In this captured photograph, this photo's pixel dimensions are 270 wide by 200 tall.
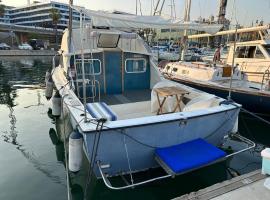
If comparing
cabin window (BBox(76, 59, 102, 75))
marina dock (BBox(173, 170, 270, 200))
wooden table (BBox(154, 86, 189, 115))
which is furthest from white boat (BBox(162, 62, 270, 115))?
marina dock (BBox(173, 170, 270, 200))

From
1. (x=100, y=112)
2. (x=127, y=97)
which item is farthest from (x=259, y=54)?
(x=100, y=112)

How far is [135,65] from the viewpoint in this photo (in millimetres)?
8758

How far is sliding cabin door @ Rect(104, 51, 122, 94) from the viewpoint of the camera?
27.3 ft

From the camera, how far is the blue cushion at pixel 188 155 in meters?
4.71

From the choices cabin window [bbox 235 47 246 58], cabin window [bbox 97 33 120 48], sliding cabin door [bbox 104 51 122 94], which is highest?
cabin window [bbox 97 33 120 48]

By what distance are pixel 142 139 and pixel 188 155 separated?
0.98 meters

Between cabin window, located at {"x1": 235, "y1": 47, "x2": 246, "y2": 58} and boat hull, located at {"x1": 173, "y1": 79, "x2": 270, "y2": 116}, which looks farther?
cabin window, located at {"x1": 235, "y1": 47, "x2": 246, "y2": 58}

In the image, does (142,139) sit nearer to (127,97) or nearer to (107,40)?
(127,97)

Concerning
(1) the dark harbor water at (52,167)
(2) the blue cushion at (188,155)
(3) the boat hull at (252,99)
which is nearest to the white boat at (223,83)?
(3) the boat hull at (252,99)

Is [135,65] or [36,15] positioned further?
[36,15]

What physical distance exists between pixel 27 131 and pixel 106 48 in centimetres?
391

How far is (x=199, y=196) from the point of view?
13.6 feet

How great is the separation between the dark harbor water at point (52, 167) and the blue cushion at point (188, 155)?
0.84 metres

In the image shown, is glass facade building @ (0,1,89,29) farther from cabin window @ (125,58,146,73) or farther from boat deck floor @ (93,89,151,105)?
boat deck floor @ (93,89,151,105)
